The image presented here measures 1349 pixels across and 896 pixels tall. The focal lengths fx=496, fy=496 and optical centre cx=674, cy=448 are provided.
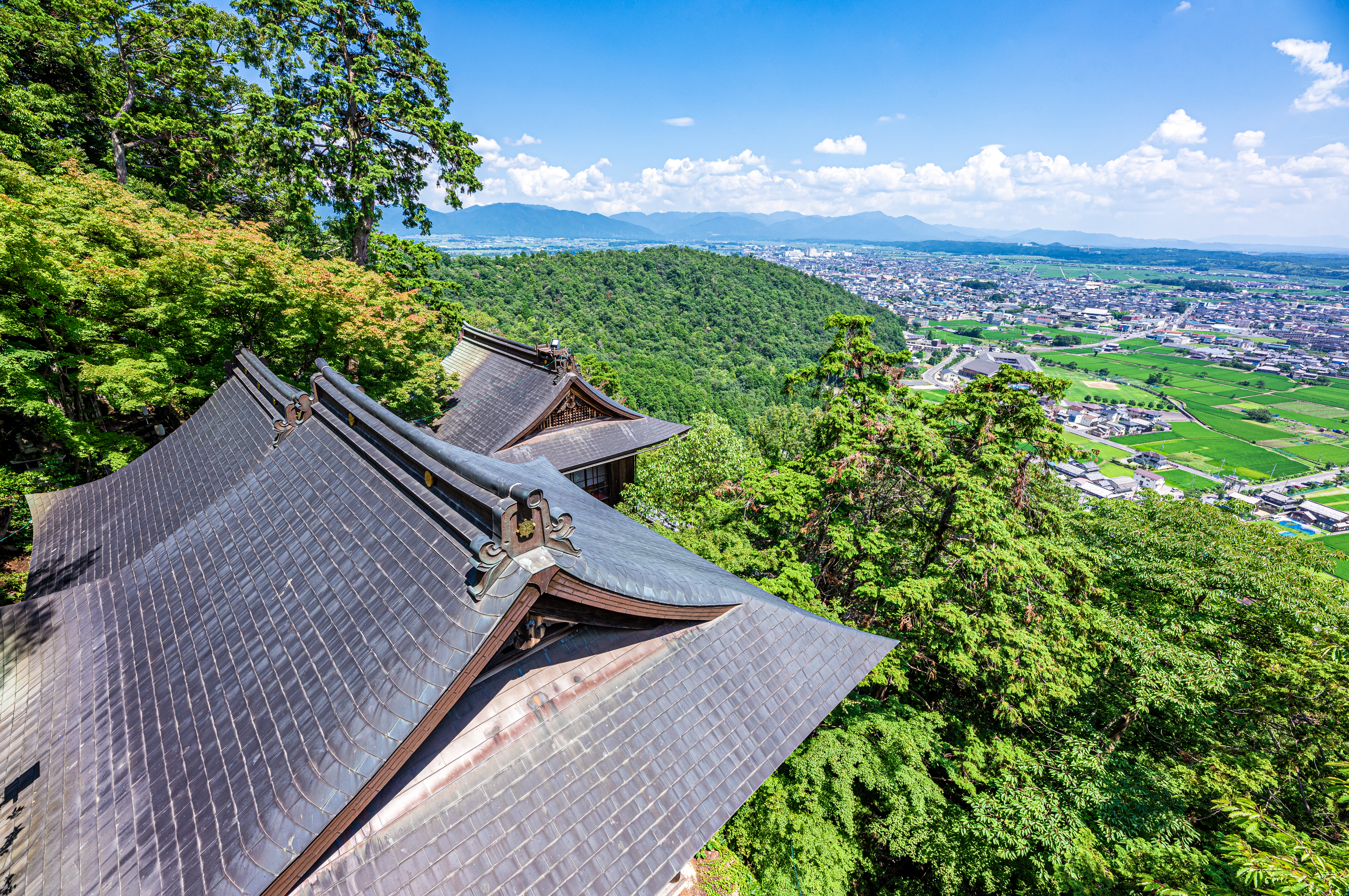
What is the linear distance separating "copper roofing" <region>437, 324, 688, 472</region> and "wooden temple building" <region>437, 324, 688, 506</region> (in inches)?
1.2

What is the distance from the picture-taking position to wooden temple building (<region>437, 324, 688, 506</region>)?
17.8 meters

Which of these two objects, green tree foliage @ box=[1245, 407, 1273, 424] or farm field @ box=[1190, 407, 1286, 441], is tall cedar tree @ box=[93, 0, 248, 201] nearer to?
farm field @ box=[1190, 407, 1286, 441]

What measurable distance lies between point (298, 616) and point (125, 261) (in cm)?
1717

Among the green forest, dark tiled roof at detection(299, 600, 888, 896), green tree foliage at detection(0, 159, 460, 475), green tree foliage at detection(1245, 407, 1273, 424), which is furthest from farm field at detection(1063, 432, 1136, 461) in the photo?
green tree foliage at detection(0, 159, 460, 475)

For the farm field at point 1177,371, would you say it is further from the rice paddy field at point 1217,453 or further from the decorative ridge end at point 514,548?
the decorative ridge end at point 514,548

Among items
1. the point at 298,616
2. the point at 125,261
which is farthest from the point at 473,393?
the point at 298,616

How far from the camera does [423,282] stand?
1119 inches

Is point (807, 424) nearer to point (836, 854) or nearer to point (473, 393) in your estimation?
point (473, 393)

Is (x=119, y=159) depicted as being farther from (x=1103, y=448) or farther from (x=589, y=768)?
(x=1103, y=448)

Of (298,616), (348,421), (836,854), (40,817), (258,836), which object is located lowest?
(836,854)

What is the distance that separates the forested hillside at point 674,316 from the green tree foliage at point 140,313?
132 ft

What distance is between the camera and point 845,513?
15.9m

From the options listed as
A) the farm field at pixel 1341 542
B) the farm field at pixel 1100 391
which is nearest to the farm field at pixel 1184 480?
the farm field at pixel 1341 542

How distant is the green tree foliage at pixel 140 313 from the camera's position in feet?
41.1
